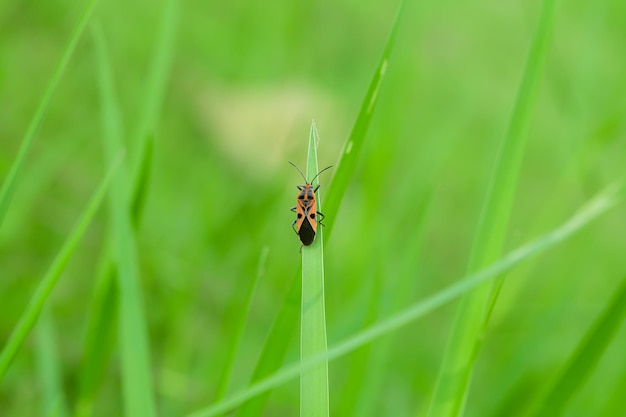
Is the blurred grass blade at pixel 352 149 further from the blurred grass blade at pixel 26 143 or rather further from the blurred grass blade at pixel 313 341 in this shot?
the blurred grass blade at pixel 26 143

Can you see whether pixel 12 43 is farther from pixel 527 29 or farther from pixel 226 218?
pixel 527 29

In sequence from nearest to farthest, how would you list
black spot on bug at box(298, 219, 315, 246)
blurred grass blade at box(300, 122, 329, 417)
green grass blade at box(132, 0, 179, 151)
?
blurred grass blade at box(300, 122, 329, 417) → black spot on bug at box(298, 219, 315, 246) → green grass blade at box(132, 0, 179, 151)

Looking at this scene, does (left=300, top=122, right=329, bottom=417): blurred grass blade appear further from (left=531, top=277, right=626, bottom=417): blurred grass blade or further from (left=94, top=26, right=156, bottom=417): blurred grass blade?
(left=531, top=277, right=626, bottom=417): blurred grass blade

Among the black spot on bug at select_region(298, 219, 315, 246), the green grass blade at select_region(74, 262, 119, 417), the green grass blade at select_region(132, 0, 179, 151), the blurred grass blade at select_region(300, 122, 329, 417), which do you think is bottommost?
the blurred grass blade at select_region(300, 122, 329, 417)

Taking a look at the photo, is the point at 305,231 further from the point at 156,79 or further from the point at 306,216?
the point at 156,79

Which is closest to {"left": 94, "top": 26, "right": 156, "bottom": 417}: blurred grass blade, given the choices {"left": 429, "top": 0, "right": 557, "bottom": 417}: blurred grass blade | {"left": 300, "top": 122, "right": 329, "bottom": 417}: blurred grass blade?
{"left": 300, "top": 122, "right": 329, "bottom": 417}: blurred grass blade

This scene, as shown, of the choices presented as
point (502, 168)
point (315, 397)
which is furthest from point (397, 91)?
point (315, 397)
